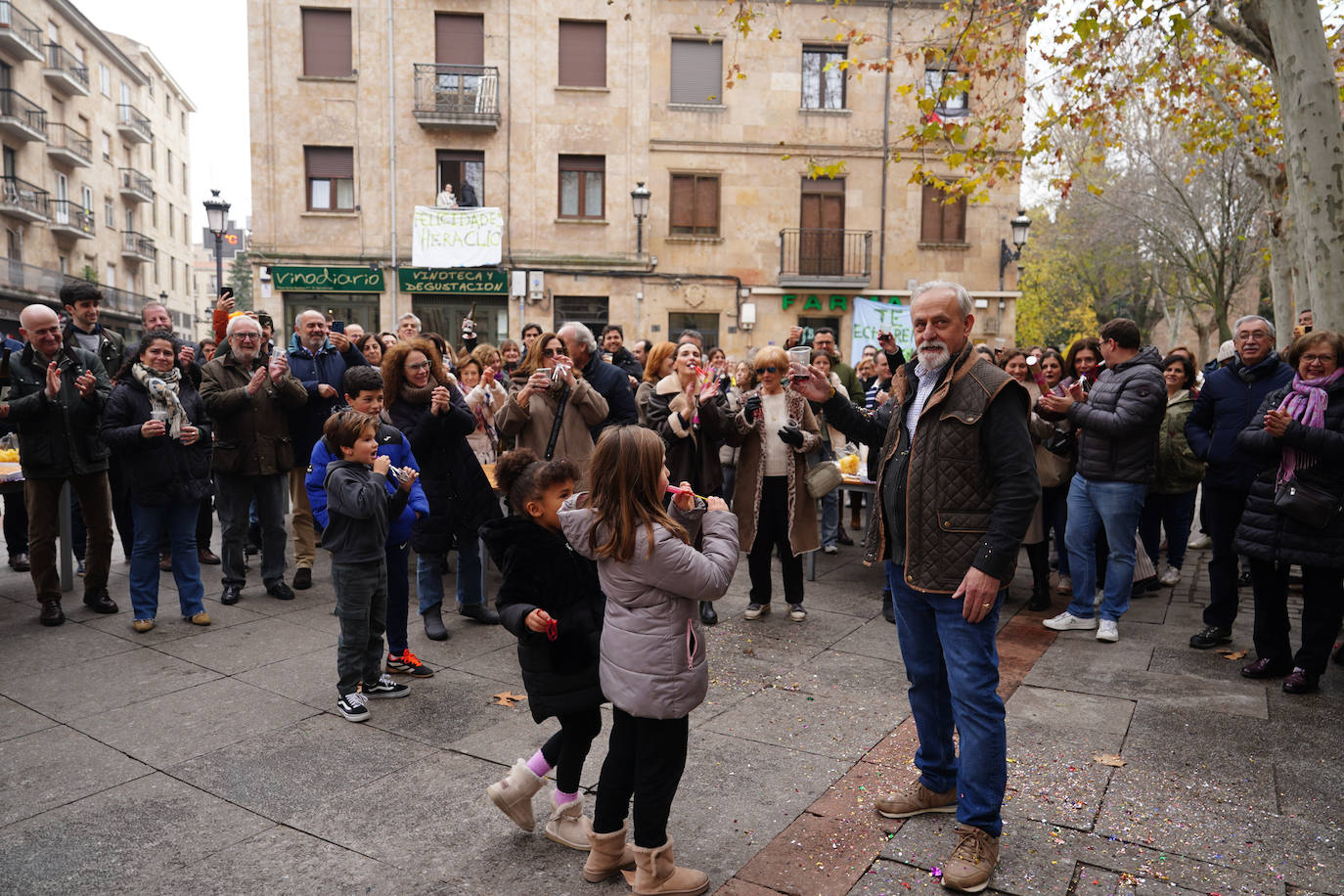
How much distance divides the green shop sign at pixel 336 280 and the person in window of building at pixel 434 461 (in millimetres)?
16025

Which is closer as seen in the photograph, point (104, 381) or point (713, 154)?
point (104, 381)

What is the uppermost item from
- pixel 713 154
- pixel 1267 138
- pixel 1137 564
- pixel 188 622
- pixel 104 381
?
pixel 713 154

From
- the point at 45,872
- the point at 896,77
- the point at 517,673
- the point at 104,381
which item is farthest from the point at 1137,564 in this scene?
the point at 896,77

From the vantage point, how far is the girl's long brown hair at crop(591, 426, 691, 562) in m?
2.88

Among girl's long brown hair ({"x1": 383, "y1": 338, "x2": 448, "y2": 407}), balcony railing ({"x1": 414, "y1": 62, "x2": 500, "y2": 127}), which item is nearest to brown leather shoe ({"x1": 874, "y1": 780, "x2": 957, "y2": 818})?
girl's long brown hair ({"x1": 383, "y1": 338, "x2": 448, "y2": 407})

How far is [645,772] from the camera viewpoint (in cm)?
296

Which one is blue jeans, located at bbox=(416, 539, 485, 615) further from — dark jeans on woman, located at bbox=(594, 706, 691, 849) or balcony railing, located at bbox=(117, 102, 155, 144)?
balcony railing, located at bbox=(117, 102, 155, 144)

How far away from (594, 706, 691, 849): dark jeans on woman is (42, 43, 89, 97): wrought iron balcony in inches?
1692

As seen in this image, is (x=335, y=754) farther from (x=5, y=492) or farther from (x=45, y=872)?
(x=5, y=492)

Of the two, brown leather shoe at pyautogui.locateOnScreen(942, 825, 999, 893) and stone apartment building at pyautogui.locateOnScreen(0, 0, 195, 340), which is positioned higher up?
stone apartment building at pyautogui.locateOnScreen(0, 0, 195, 340)

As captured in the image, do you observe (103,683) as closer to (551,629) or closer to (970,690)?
→ (551,629)

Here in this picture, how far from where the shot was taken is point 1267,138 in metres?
12.2

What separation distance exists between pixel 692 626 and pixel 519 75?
20.5 meters

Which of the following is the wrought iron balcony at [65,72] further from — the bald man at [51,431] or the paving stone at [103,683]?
the paving stone at [103,683]
